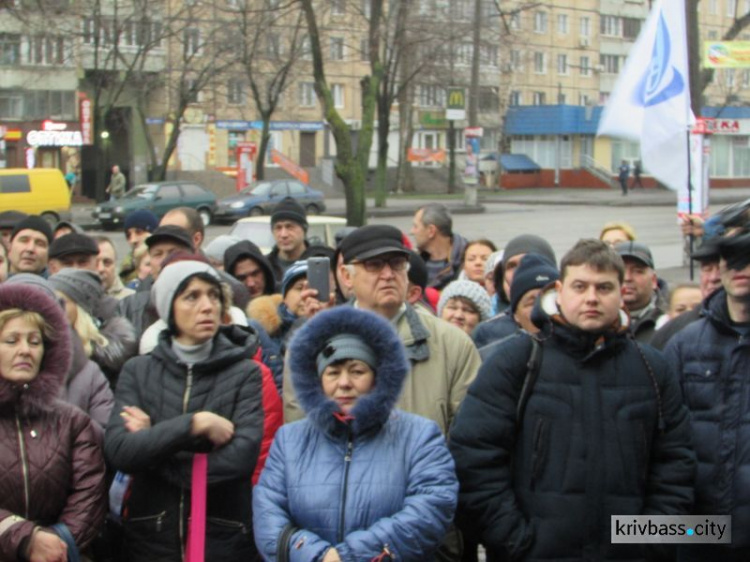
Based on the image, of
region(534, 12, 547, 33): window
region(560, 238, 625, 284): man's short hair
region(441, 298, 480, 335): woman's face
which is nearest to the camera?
region(560, 238, 625, 284): man's short hair

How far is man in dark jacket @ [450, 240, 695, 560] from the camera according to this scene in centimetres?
417

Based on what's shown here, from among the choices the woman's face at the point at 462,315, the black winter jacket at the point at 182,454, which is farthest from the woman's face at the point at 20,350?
the woman's face at the point at 462,315

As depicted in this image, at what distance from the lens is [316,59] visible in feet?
102

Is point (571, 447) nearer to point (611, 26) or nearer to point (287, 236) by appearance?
point (287, 236)

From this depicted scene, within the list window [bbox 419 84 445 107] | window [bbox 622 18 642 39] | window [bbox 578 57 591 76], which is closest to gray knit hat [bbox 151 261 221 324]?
window [bbox 419 84 445 107]

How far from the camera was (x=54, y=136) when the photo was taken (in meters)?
52.1

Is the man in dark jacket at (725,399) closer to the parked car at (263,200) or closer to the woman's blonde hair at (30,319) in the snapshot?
the woman's blonde hair at (30,319)

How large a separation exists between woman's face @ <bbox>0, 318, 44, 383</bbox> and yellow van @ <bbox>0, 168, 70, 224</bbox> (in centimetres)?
2948

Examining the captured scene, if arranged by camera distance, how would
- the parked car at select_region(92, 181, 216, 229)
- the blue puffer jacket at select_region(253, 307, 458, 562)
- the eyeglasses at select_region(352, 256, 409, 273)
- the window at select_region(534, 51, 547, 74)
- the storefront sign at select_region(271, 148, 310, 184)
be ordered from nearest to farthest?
the blue puffer jacket at select_region(253, 307, 458, 562)
the eyeglasses at select_region(352, 256, 409, 273)
the parked car at select_region(92, 181, 216, 229)
the storefront sign at select_region(271, 148, 310, 184)
the window at select_region(534, 51, 547, 74)

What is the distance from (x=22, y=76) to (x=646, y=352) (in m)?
51.5

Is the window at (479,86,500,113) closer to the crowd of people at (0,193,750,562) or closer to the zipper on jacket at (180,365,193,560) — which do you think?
the crowd of people at (0,193,750,562)

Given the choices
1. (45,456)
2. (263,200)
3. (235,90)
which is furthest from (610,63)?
(45,456)

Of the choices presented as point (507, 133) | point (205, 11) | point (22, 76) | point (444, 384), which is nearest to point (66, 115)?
point (22, 76)

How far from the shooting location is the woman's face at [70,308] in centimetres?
560
